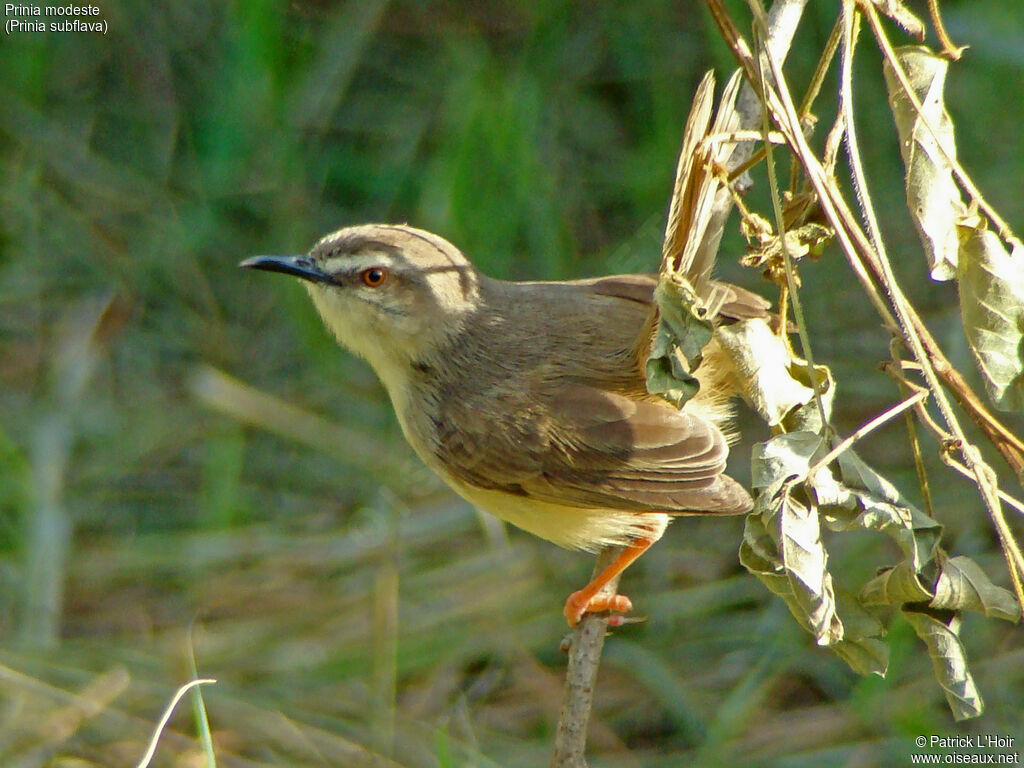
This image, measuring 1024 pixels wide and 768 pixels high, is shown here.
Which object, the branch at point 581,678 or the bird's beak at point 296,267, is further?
the bird's beak at point 296,267

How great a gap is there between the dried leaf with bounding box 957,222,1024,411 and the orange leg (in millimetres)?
1562

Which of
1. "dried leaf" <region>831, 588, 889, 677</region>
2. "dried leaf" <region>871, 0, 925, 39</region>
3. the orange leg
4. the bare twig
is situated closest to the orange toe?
the orange leg

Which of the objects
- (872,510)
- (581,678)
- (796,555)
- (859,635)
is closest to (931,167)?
(872,510)

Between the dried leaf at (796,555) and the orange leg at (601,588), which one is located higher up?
the dried leaf at (796,555)

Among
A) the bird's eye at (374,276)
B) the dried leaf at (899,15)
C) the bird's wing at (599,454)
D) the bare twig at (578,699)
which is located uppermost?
the dried leaf at (899,15)

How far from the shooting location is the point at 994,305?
2.14 metres

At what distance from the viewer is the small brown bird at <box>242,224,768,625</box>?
3.15m

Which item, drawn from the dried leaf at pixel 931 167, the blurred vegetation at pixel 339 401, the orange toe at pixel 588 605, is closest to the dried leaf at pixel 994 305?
the dried leaf at pixel 931 167

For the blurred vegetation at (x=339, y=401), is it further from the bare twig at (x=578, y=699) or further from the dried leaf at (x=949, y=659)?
the dried leaf at (x=949, y=659)

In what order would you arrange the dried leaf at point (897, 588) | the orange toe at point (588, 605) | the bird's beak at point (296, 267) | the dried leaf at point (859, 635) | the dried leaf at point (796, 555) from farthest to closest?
the orange toe at point (588, 605)
the bird's beak at point (296, 267)
the dried leaf at point (859, 635)
the dried leaf at point (897, 588)
the dried leaf at point (796, 555)

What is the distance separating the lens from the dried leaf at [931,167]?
6.99 feet

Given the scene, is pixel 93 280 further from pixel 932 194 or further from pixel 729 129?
pixel 932 194

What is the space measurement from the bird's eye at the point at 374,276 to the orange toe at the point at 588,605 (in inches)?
43.8

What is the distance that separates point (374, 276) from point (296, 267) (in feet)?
0.73
